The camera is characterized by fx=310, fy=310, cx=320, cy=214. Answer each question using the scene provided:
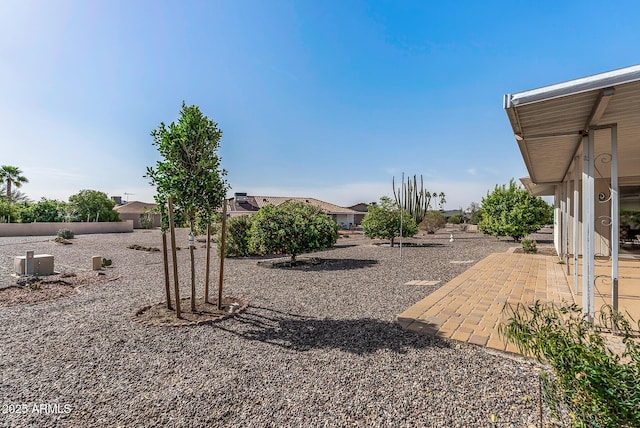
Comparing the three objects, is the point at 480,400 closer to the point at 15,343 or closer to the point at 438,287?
the point at 438,287

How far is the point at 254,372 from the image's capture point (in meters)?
3.16

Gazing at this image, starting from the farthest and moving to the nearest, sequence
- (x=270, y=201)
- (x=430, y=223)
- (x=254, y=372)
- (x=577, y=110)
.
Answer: (x=270, y=201), (x=430, y=223), (x=577, y=110), (x=254, y=372)

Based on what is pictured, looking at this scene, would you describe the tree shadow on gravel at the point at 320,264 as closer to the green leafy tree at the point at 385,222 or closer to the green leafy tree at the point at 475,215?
the green leafy tree at the point at 385,222

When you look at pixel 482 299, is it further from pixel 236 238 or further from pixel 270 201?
pixel 270 201

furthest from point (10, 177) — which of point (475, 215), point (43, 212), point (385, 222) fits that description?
point (475, 215)

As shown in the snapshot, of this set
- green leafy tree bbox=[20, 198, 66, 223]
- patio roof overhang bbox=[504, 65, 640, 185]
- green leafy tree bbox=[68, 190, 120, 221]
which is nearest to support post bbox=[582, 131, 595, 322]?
patio roof overhang bbox=[504, 65, 640, 185]

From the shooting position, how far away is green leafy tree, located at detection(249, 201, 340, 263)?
995 cm

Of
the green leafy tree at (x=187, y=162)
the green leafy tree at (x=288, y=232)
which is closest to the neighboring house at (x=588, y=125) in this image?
the green leafy tree at (x=187, y=162)

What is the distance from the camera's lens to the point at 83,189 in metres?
33.8

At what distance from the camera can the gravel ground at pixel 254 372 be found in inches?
96.7

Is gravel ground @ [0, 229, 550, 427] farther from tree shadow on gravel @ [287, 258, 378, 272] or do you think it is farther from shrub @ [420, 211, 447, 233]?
shrub @ [420, 211, 447, 233]

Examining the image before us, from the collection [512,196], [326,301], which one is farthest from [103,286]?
[512,196]

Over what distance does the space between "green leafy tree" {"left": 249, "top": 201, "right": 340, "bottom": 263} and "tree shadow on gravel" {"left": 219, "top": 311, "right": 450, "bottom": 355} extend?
4941 millimetres

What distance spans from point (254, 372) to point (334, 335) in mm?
1325
